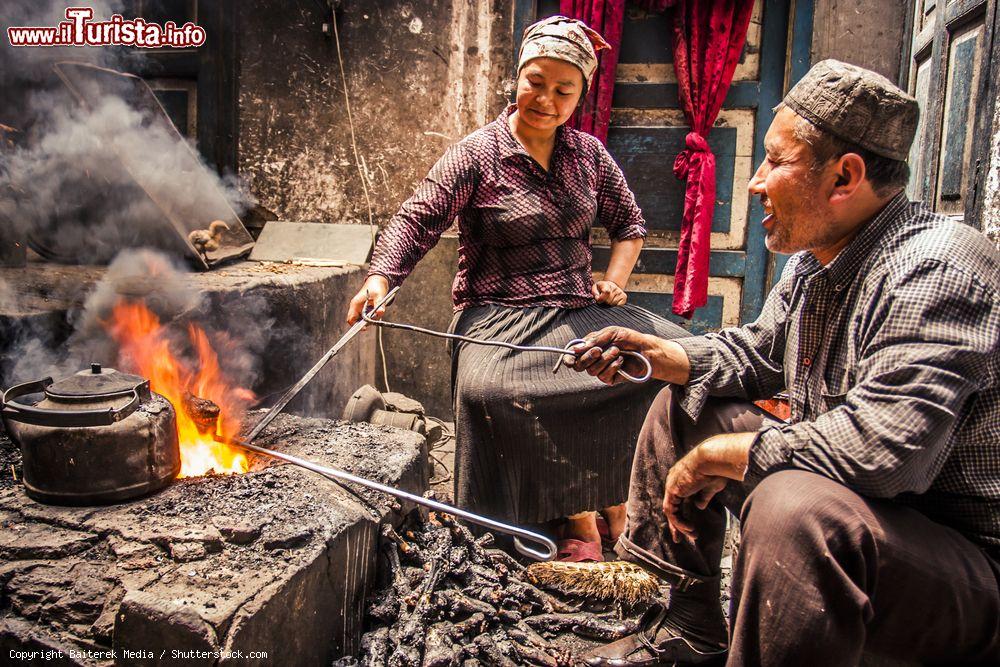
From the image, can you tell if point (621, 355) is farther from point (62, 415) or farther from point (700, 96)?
point (700, 96)

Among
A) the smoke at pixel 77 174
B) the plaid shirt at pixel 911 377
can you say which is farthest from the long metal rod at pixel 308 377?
the smoke at pixel 77 174

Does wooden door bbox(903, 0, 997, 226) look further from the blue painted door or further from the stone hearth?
the stone hearth

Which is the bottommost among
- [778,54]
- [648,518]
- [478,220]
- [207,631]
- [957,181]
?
[207,631]

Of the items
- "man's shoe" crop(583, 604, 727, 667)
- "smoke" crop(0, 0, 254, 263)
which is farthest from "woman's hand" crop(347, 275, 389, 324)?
"smoke" crop(0, 0, 254, 263)

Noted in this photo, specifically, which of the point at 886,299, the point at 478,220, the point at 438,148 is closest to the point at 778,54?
the point at 438,148

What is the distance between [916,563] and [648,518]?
0.85 metres

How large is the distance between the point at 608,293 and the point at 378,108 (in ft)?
8.85

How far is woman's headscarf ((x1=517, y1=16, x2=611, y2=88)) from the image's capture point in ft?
10.7

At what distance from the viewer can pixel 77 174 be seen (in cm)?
425

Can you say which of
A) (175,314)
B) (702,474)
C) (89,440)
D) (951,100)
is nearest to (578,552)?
(702,474)

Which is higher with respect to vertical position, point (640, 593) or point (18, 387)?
point (18, 387)

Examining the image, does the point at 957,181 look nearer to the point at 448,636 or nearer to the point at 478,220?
the point at 478,220

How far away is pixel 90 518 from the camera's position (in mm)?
2223

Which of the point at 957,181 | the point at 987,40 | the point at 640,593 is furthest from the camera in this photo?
the point at 957,181
